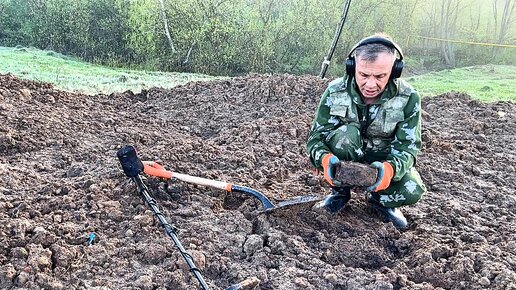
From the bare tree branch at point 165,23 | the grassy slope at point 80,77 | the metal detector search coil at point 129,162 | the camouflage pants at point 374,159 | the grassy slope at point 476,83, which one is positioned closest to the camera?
the camouflage pants at point 374,159

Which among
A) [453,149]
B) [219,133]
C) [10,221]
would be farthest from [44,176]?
[453,149]

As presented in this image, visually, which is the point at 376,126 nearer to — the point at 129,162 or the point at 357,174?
the point at 357,174

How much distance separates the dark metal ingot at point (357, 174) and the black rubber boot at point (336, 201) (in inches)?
18.2

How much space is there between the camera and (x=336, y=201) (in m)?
3.37

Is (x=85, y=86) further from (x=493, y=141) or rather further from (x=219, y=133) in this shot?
(x=493, y=141)

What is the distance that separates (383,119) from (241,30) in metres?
9.25

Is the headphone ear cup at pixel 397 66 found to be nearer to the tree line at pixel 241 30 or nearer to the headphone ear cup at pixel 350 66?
the headphone ear cup at pixel 350 66

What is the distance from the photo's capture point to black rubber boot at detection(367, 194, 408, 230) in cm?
332

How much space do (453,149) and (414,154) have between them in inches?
75.7

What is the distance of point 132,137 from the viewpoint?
4.68 m

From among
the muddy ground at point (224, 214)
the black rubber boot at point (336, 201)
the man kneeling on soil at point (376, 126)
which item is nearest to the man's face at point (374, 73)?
the man kneeling on soil at point (376, 126)

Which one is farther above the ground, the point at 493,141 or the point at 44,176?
the point at 493,141

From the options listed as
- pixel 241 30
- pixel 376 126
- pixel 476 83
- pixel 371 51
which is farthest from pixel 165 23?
pixel 371 51

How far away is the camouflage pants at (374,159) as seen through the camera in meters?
3.14
